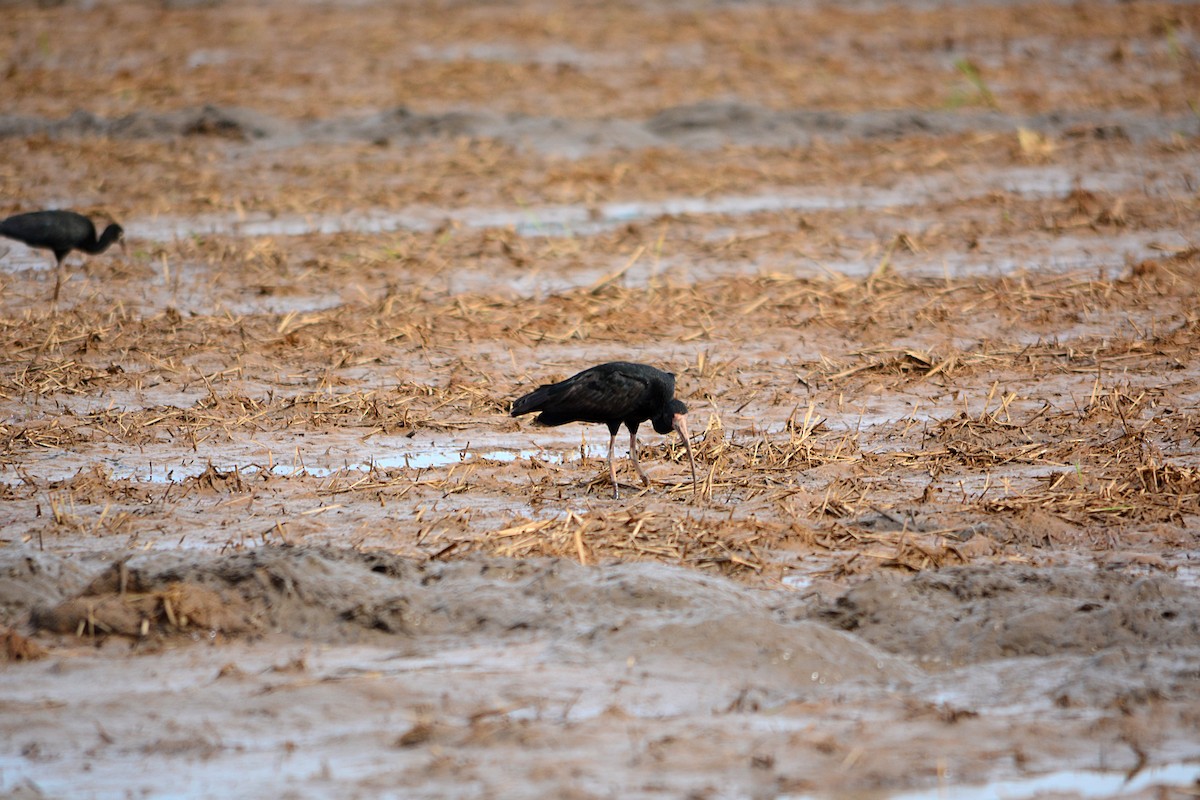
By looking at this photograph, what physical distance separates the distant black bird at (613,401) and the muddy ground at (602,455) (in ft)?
1.13

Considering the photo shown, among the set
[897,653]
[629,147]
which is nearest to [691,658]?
[897,653]

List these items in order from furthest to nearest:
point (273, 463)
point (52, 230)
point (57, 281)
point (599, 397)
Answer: point (52, 230)
point (57, 281)
point (273, 463)
point (599, 397)

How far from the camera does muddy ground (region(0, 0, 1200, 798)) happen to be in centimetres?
503

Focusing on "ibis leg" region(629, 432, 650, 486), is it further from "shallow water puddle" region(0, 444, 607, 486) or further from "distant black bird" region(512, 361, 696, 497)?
"shallow water puddle" region(0, 444, 607, 486)

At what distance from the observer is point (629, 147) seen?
17047mm

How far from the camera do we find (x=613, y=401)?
7.46m

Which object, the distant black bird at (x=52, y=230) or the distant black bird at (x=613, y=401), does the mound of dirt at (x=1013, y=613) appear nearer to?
the distant black bird at (x=613, y=401)

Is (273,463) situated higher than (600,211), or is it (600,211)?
(600,211)

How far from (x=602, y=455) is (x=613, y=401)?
111 cm

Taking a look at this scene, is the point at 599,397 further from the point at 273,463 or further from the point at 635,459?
the point at 273,463

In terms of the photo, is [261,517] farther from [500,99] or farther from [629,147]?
[500,99]

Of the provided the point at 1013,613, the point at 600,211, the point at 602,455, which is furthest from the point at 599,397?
the point at 600,211

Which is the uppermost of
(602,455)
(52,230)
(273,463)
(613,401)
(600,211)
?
(52,230)

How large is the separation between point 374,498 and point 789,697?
115 inches
